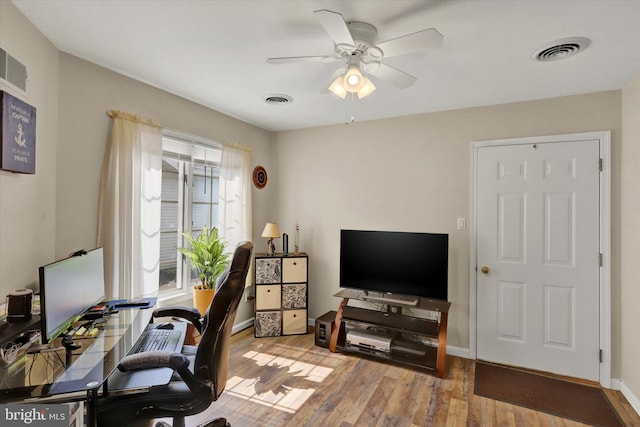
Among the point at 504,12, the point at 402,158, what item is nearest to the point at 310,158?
the point at 402,158

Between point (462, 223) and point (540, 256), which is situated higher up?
point (462, 223)

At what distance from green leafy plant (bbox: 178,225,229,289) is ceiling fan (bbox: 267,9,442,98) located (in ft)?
5.97

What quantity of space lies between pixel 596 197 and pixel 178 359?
339 centimetres

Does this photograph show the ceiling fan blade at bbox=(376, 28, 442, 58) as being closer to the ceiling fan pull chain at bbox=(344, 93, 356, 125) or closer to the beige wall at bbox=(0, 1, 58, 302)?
the ceiling fan pull chain at bbox=(344, 93, 356, 125)

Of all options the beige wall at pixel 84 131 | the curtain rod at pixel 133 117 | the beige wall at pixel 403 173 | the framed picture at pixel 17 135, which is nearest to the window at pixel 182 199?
the curtain rod at pixel 133 117

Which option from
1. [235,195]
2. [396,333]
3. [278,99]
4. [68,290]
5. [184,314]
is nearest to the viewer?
[68,290]

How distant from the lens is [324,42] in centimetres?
197

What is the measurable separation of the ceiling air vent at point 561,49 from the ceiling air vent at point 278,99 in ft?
6.36

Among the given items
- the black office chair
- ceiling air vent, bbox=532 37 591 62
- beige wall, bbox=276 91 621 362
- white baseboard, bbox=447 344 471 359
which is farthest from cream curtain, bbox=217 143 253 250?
ceiling air vent, bbox=532 37 591 62

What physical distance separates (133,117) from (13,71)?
0.88 meters

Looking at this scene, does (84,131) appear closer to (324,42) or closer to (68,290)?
(68,290)

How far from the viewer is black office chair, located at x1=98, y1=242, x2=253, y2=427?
1.46 meters

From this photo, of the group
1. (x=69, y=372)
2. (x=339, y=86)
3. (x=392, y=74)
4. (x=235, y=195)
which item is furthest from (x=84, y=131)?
(x=392, y=74)

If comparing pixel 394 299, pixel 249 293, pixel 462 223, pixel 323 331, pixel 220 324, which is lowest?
pixel 323 331
